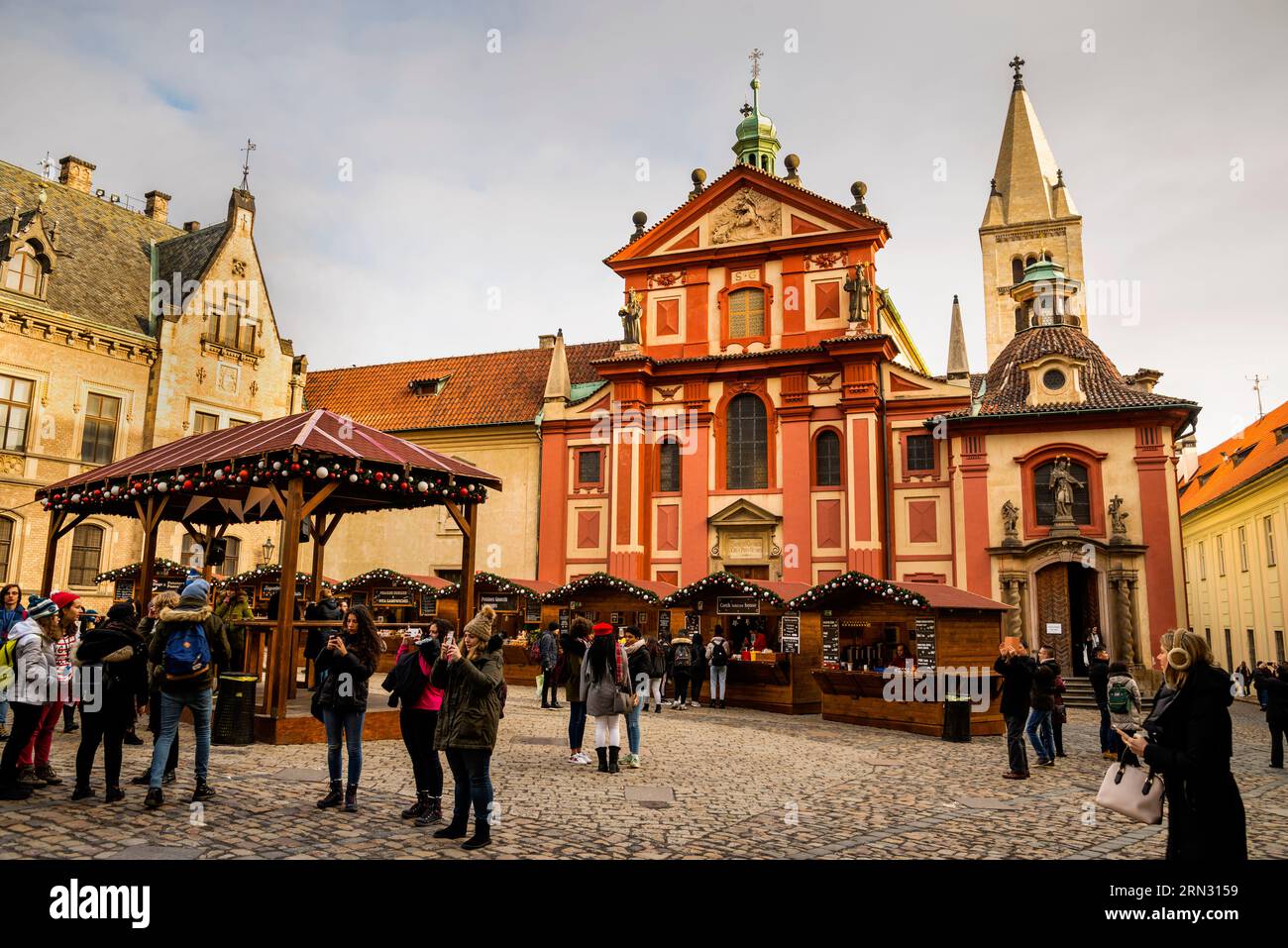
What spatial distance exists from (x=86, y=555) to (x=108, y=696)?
835 inches

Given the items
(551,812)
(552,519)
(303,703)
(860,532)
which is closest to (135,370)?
(552,519)

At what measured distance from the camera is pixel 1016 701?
42.1 feet

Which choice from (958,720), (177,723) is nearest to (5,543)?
(177,723)

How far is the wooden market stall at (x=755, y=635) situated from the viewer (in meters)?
20.8

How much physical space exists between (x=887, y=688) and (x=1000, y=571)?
511 inches

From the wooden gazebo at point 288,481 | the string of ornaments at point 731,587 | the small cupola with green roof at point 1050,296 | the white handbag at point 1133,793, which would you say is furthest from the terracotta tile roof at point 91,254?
the small cupola with green roof at point 1050,296

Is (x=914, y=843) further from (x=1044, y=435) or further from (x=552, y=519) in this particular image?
(x=552, y=519)

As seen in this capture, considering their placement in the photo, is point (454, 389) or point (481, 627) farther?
point (454, 389)

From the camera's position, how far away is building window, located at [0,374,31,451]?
982 inches

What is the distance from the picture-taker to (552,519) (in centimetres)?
3412

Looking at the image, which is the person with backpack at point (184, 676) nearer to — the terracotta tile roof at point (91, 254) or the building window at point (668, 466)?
the terracotta tile roof at point (91, 254)

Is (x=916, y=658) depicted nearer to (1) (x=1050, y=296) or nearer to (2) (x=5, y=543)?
(1) (x=1050, y=296)

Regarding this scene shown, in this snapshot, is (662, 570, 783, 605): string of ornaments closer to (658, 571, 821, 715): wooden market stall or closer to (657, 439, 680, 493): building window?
(658, 571, 821, 715): wooden market stall
